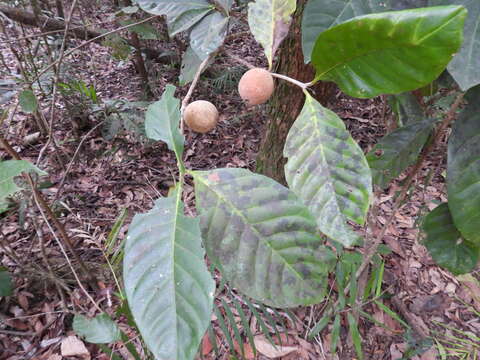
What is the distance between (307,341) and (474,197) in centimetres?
104

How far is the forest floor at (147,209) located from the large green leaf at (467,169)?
374 mm

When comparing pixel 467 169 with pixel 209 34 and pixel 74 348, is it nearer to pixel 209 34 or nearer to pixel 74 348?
pixel 209 34

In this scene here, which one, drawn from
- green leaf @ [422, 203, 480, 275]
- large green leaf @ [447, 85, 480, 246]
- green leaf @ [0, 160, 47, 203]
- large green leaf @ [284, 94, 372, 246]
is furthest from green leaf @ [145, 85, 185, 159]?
green leaf @ [422, 203, 480, 275]

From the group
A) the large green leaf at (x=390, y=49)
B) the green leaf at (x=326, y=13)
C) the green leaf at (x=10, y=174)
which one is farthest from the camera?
the green leaf at (x=10, y=174)

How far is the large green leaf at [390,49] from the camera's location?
1.08ft

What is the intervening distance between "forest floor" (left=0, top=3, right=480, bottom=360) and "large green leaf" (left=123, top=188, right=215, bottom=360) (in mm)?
Result: 700

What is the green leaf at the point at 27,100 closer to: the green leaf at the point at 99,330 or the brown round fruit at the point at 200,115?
the green leaf at the point at 99,330

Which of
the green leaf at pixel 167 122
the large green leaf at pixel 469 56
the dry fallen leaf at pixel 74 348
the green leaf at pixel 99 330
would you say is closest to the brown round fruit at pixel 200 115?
the green leaf at pixel 167 122

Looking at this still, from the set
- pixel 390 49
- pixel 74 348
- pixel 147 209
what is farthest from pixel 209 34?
pixel 147 209

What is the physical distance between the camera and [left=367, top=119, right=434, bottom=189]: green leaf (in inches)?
27.5

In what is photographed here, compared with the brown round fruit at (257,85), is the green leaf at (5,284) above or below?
below

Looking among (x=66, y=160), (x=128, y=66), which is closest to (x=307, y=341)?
(x=66, y=160)

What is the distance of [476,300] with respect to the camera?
1.51m

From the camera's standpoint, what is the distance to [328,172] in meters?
0.42
